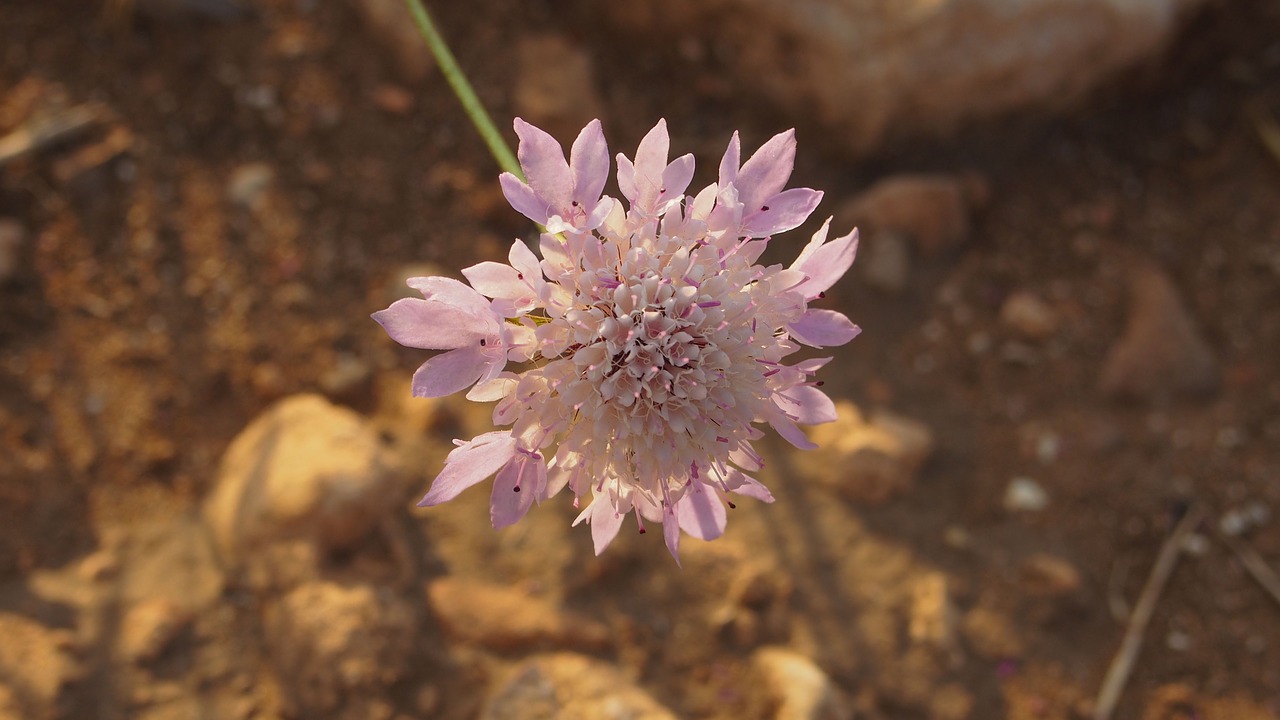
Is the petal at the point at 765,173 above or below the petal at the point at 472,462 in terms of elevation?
above

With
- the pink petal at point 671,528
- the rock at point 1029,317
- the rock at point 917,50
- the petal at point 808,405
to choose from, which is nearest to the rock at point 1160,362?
the rock at point 1029,317

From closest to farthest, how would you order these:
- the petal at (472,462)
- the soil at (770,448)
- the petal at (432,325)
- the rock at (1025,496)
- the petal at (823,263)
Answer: the petal at (432,325), the petal at (472,462), the petal at (823,263), the soil at (770,448), the rock at (1025,496)

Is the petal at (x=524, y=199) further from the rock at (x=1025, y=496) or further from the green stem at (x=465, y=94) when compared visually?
the rock at (x=1025, y=496)

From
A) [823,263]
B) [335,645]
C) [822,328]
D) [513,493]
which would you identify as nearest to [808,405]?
[822,328]

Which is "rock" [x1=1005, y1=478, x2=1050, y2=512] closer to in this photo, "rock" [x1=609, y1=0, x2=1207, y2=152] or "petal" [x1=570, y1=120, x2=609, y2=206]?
"rock" [x1=609, y1=0, x2=1207, y2=152]

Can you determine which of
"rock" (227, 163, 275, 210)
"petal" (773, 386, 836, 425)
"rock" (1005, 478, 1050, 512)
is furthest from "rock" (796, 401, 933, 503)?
"rock" (227, 163, 275, 210)

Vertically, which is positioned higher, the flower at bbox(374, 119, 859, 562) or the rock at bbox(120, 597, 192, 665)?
the flower at bbox(374, 119, 859, 562)

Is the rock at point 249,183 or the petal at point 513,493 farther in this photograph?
the rock at point 249,183
